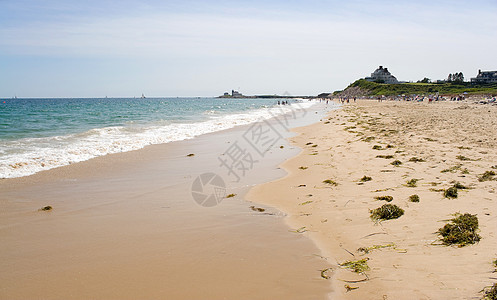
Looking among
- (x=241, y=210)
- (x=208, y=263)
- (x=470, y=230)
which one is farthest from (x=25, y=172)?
(x=470, y=230)

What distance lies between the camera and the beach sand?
134 inches

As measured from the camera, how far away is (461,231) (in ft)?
13.7

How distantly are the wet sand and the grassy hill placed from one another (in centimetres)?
8262

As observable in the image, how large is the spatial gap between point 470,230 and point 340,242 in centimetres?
168

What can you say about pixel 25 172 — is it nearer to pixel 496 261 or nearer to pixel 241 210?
pixel 241 210

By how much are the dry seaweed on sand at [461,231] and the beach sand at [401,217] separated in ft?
0.31

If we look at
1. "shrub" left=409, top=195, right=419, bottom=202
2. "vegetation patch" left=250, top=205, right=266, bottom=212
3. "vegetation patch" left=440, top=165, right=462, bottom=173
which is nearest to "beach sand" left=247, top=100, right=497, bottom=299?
"vegetation patch" left=440, top=165, right=462, bottom=173

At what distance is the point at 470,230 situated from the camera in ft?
13.8

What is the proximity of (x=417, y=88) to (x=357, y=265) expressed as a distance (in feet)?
342

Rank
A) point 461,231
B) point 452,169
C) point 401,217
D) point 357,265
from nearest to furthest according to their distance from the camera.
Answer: point 357,265 → point 461,231 → point 401,217 → point 452,169

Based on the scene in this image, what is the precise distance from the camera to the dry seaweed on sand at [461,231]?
406cm

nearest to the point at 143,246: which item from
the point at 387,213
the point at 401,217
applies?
the point at 387,213

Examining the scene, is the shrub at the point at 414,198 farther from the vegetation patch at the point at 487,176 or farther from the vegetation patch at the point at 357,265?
the vegetation patch at the point at 357,265

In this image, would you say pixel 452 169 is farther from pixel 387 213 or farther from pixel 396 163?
pixel 387 213
